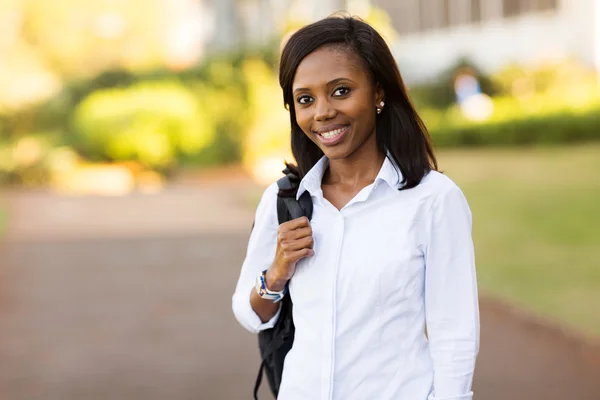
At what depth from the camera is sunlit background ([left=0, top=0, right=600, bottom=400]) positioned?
6.32 m

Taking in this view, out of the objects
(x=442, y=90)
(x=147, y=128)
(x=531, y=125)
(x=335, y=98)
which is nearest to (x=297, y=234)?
(x=335, y=98)

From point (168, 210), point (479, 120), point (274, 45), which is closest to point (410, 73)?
point (274, 45)

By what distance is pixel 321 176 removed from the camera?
2334mm

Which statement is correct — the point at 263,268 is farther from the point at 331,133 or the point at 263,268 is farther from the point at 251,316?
the point at 331,133

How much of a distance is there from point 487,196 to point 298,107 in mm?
10871

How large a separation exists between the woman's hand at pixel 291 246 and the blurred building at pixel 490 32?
798 inches

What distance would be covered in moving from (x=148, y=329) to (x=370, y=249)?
541 centimetres

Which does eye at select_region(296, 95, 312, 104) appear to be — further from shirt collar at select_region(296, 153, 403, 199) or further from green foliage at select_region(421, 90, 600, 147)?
green foliage at select_region(421, 90, 600, 147)

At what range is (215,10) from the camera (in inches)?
1554

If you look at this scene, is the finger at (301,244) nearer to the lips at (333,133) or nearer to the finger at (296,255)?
the finger at (296,255)

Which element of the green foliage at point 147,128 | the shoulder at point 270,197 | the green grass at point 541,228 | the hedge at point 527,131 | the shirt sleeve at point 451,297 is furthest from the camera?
the green foliage at point 147,128

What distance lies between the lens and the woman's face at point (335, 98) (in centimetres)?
213

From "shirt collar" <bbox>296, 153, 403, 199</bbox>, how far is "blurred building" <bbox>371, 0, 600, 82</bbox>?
20125 millimetres

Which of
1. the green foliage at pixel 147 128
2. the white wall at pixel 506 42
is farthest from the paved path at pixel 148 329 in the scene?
the white wall at pixel 506 42
